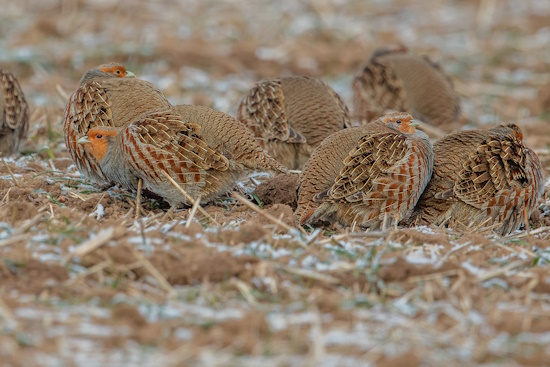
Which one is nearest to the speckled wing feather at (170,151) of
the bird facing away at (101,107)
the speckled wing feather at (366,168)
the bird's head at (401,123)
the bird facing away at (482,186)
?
the bird facing away at (101,107)

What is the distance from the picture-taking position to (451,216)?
516 centimetres

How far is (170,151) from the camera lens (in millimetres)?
5008

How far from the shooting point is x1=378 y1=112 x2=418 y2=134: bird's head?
543cm

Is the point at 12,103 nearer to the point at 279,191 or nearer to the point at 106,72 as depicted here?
the point at 106,72

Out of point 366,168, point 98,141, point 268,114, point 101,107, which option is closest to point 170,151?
point 98,141

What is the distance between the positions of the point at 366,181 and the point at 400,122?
2.20 ft

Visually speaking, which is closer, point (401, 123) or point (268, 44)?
point (401, 123)

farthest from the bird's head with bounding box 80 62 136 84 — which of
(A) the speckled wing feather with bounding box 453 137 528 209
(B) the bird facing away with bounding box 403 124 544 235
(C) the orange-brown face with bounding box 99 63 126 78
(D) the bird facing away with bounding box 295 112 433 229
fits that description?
(A) the speckled wing feather with bounding box 453 137 528 209

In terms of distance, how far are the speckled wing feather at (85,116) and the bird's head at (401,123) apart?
184cm

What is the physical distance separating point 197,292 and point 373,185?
1.85 metres

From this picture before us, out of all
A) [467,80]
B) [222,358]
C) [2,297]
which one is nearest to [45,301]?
[2,297]

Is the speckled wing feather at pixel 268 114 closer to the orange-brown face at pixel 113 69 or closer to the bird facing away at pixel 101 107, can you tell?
the bird facing away at pixel 101 107

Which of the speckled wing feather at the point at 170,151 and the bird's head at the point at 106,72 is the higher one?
the bird's head at the point at 106,72

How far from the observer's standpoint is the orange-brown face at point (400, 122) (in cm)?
543
